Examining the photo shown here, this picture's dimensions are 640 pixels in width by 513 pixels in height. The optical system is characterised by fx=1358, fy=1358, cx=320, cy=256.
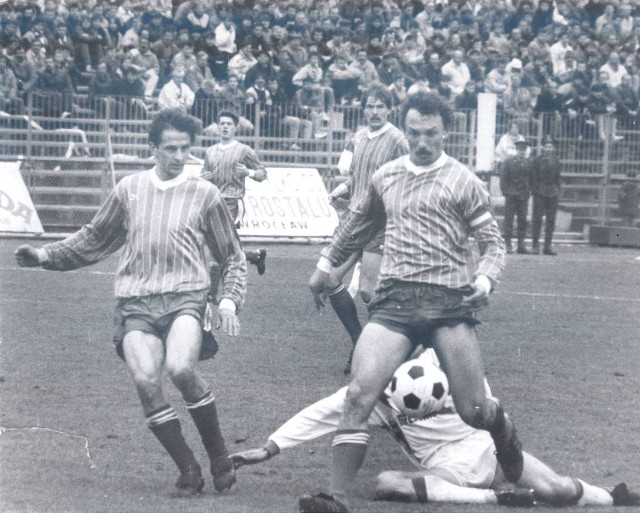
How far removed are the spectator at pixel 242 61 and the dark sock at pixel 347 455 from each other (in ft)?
66.9

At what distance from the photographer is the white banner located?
23.3 metres

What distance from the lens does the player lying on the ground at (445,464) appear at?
6.73 metres

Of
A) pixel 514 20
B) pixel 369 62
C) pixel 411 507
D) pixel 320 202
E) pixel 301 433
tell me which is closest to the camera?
pixel 411 507

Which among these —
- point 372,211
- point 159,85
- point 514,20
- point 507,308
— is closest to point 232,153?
point 507,308

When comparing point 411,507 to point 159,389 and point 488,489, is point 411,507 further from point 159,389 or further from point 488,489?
point 159,389

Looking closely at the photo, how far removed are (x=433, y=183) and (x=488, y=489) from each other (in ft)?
5.16

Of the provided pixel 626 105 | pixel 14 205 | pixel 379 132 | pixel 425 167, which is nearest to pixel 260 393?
pixel 379 132

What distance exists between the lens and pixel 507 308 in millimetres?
15438

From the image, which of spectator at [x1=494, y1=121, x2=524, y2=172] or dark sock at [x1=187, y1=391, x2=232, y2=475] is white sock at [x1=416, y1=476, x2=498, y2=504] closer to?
dark sock at [x1=187, y1=391, x2=232, y2=475]

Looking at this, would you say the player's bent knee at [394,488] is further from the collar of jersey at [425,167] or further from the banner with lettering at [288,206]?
the banner with lettering at [288,206]

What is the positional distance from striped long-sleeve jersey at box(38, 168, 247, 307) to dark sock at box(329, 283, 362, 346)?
389 centimetres

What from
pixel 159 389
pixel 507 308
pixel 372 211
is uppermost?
pixel 372 211

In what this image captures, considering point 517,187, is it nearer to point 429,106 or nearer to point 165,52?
point 165,52

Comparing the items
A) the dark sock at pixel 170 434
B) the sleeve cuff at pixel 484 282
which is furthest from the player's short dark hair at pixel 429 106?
the dark sock at pixel 170 434
